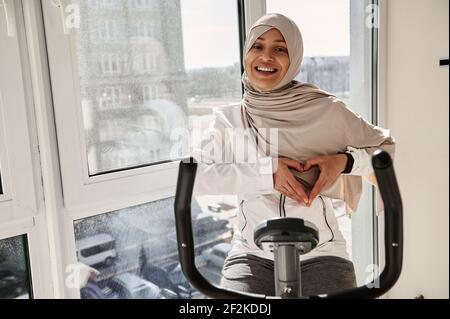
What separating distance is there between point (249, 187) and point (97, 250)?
23.7 inches

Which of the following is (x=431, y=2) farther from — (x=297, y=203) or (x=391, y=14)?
(x=297, y=203)

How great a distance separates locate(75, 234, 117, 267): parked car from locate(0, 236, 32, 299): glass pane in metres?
0.17

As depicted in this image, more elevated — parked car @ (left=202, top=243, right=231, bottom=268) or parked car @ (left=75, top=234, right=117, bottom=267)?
parked car @ (left=75, top=234, right=117, bottom=267)

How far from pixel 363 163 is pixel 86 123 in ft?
2.89

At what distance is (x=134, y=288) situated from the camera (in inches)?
68.7

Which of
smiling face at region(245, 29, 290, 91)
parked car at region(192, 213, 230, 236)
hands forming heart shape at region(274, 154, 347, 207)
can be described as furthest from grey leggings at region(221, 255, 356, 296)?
smiling face at region(245, 29, 290, 91)

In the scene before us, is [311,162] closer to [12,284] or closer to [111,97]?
[111,97]

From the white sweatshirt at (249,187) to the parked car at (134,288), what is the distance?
17.4 inches

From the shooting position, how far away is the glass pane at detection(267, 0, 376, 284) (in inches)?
80.2

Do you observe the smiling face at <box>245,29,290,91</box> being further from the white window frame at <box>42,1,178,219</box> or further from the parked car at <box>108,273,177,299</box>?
the parked car at <box>108,273,177,299</box>

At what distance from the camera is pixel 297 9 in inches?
77.7

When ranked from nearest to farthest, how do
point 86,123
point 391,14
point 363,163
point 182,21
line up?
point 363,163 → point 86,123 → point 182,21 → point 391,14

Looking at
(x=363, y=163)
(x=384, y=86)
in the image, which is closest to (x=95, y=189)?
(x=363, y=163)

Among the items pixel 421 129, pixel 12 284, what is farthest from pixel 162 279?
pixel 421 129
